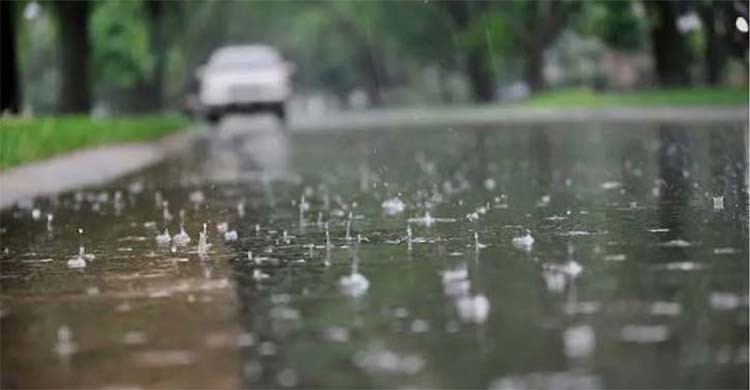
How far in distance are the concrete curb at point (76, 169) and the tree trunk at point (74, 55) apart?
451cm

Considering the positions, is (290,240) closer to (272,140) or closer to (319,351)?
(319,351)

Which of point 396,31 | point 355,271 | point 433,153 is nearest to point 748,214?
point 355,271

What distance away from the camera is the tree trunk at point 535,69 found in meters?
61.5

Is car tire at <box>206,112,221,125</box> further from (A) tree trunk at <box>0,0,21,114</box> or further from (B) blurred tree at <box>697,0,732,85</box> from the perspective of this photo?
(B) blurred tree at <box>697,0,732,85</box>

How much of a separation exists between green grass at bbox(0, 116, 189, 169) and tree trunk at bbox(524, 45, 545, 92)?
96.9 ft

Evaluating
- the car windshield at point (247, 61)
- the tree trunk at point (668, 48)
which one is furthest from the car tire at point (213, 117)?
the tree trunk at point (668, 48)

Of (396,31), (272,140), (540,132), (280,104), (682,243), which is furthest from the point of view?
(396,31)

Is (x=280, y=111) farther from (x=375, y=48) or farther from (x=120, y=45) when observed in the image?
(x=375, y=48)

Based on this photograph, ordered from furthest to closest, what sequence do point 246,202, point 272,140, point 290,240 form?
point 272,140 → point 246,202 → point 290,240

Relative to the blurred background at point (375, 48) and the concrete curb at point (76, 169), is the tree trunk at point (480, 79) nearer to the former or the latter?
the blurred background at point (375, 48)

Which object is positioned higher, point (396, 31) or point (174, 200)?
point (396, 31)

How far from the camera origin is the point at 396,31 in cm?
7769

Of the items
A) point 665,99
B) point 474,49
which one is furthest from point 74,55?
point 474,49

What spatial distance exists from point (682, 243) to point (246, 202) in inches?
247
